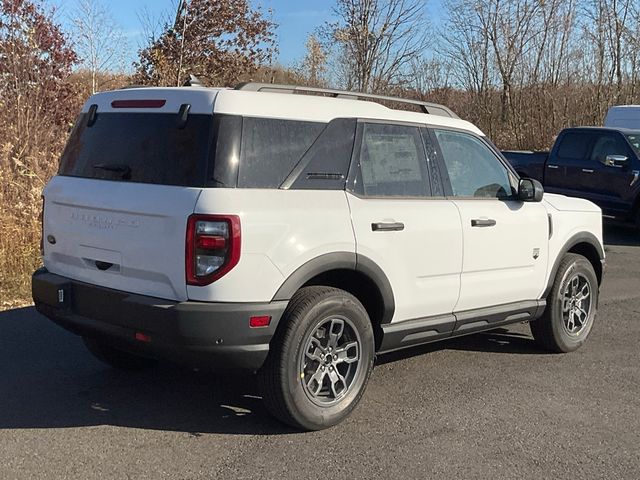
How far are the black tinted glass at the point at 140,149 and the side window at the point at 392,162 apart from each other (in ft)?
3.65

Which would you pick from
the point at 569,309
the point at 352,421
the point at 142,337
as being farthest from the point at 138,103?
the point at 569,309

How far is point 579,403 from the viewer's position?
4820 millimetres

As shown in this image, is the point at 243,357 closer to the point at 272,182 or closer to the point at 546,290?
the point at 272,182

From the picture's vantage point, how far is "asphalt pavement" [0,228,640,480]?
3.79m

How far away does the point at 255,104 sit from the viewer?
4.03 m

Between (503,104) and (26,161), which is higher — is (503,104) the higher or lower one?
the higher one

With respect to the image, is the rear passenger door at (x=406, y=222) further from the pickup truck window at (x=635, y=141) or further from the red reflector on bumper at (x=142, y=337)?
the pickup truck window at (x=635, y=141)

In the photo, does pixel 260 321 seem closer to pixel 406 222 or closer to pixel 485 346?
pixel 406 222

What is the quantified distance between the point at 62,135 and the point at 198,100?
7.54 meters

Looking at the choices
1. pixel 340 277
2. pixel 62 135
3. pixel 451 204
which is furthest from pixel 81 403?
pixel 62 135

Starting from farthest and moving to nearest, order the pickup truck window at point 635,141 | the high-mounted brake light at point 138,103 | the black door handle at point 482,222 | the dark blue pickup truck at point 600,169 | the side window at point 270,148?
the pickup truck window at point 635,141 → the dark blue pickup truck at point 600,169 → the black door handle at point 482,222 → the high-mounted brake light at point 138,103 → the side window at point 270,148

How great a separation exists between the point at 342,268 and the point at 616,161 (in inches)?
384

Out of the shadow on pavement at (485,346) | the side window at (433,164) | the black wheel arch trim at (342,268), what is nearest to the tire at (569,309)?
the shadow on pavement at (485,346)

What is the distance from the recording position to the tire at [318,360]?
13.1ft
